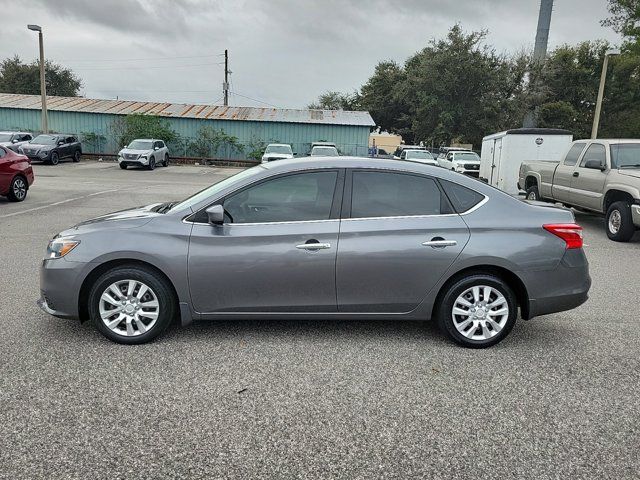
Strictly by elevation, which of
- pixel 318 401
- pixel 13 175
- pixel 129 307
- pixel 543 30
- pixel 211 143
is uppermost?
pixel 543 30

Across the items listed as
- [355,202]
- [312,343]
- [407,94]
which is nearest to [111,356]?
[312,343]

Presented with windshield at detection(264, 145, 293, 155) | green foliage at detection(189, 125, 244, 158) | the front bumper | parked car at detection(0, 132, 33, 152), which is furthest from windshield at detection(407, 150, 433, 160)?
parked car at detection(0, 132, 33, 152)

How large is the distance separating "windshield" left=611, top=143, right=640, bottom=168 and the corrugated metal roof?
82.8ft

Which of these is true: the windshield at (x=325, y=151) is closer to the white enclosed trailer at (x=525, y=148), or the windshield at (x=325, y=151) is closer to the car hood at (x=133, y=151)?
the white enclosed trailer at (x=525, y=148)

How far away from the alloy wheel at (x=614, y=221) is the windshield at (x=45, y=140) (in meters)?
28.0

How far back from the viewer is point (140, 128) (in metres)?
34.3

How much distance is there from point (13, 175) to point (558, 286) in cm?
1290

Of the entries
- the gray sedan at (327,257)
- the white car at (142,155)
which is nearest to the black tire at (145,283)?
the gray sedan at (327,257)

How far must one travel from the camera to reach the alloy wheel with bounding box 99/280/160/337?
431 centimetres

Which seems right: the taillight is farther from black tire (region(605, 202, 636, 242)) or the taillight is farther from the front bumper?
black tire (region(605, 202, 636, 242))

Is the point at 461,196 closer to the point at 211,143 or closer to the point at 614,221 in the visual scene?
the point at 614,221

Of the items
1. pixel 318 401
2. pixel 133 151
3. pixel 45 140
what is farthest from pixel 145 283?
pixel 45 140

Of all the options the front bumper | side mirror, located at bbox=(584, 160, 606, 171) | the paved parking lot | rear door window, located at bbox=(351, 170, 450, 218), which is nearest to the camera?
the paved parking lot

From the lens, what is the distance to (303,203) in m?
4.48
